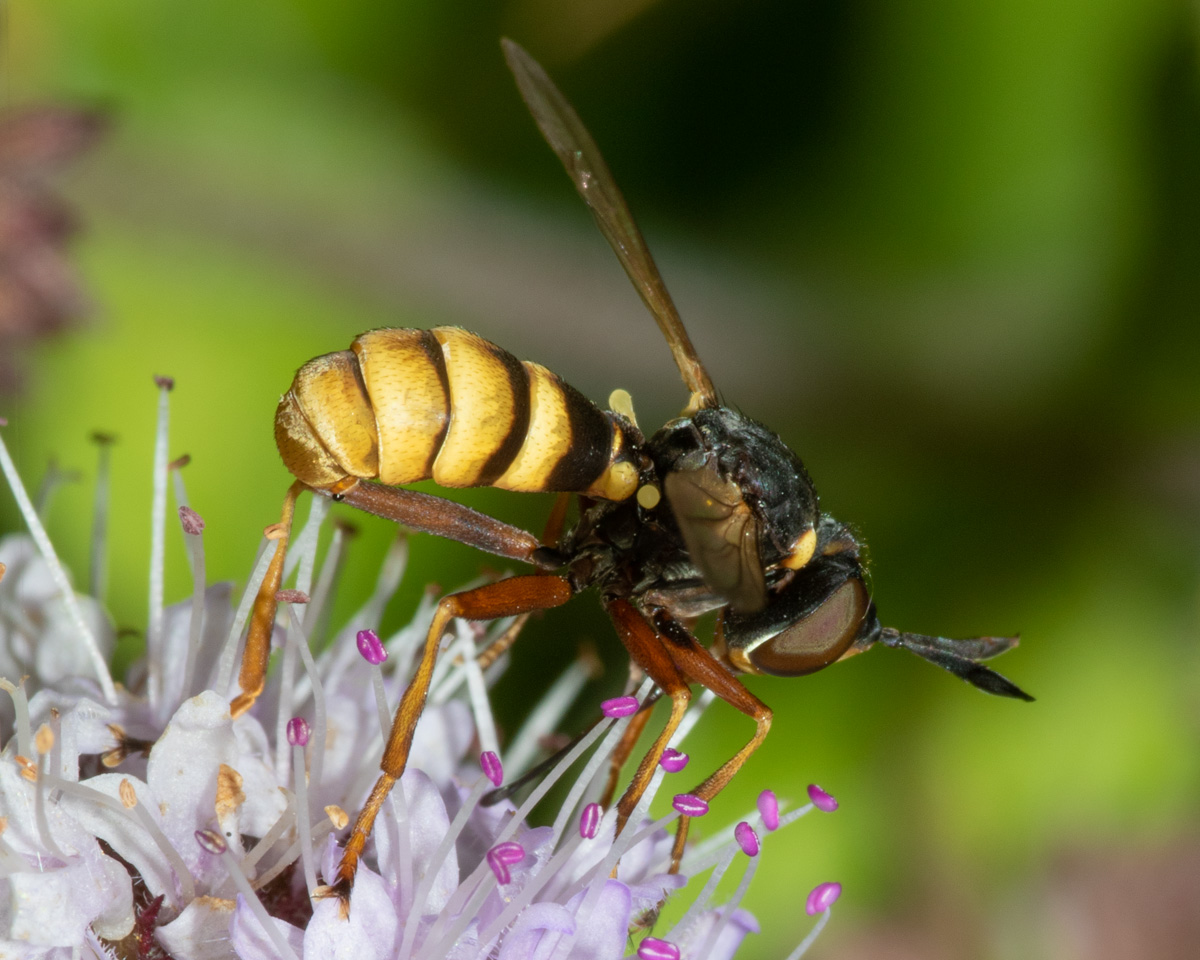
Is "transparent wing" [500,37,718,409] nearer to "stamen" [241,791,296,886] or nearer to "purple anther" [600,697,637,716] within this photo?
"purple anther" [600,697,637,716]

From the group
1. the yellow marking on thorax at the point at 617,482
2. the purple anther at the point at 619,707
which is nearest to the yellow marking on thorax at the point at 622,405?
the yellow marking on thorax at the point at 617,482

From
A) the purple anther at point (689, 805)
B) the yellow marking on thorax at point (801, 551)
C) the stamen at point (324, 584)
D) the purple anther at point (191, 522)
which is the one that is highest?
the yellow marking on thorax at point (801, 551)

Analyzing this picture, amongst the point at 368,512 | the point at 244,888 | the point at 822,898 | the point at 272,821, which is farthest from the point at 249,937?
the point at 822,898

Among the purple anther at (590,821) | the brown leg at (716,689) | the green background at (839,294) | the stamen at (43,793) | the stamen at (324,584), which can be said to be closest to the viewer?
the stamen at (43,793)

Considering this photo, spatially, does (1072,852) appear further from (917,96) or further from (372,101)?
(372,101)

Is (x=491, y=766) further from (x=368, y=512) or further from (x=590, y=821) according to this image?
A: (x=368, y=512)

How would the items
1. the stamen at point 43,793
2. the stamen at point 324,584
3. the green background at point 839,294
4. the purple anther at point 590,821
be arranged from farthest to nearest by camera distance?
the green background at point 839,294, the stamen at point 324,584, the purple anther at point 590,821, the stamen at point 43,793

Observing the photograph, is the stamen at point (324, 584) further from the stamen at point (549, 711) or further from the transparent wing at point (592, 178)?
the transparent wing at point (592, 178)

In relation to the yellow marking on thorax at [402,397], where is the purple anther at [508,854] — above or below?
below
